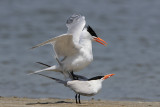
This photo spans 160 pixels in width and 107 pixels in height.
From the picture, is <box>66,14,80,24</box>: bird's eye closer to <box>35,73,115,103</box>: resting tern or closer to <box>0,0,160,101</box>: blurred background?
<box>35,73,115,103</box>: resting tern

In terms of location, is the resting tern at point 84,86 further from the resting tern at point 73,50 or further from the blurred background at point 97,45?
the blurred background at point 97,45

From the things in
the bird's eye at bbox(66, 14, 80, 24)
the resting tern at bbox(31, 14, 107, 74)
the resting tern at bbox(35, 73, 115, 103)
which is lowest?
the resting tern at bbox(35, 73, 115, 103)

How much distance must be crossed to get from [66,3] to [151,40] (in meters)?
5.99

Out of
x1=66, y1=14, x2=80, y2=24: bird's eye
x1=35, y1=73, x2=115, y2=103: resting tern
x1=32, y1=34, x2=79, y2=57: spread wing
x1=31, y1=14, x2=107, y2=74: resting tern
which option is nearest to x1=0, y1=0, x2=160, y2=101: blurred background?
x1=31, y1=14, x2=107, y2=74: resting tern

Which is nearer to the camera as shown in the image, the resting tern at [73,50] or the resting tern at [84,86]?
the resting tern at [84,86]

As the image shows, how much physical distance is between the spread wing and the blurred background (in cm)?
89

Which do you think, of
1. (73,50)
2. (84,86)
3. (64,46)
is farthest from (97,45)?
(84,86)

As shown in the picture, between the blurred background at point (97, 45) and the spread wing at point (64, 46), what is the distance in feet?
2.93

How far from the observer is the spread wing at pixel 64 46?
585 centimetres

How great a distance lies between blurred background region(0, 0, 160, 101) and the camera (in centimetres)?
719

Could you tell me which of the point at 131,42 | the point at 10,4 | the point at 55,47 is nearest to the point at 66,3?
the point at 10,4

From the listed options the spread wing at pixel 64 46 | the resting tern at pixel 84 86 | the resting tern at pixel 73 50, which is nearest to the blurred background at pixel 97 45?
the resting tern at pixel 73 50

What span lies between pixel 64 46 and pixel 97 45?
4.58 m

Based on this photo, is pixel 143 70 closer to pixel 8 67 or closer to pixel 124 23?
pixel 8 67
